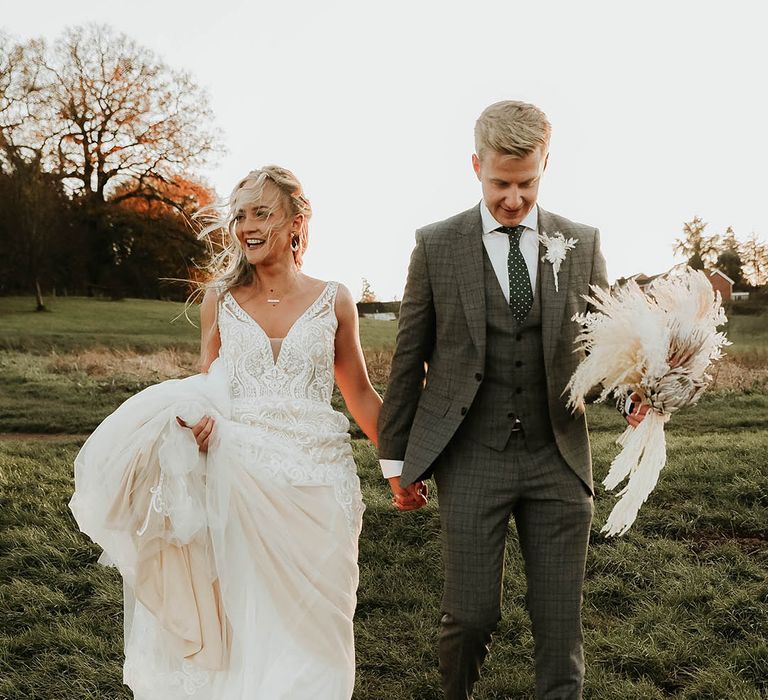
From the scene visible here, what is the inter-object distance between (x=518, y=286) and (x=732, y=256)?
8918 mm

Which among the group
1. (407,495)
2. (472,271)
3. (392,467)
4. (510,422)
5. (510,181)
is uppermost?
(510,181)

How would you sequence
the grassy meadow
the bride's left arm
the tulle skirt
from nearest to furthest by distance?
the tulle skirt, the bride's left arm, the grassy meadow

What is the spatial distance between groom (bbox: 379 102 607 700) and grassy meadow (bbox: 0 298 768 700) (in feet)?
4.30

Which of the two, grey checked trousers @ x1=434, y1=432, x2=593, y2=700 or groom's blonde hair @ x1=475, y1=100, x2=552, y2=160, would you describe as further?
grey checked trousers @ x1=434, y1=432, x2=593, y2=700

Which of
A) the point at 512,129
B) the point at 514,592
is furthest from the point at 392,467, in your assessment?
the point at 514,592

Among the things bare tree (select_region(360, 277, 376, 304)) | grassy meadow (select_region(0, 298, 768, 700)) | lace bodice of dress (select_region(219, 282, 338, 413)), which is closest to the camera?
lace bodice of dress (select_region(219, 282, 338, 413))

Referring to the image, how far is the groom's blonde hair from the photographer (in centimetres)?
270

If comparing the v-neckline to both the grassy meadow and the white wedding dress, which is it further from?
the grassy meadow

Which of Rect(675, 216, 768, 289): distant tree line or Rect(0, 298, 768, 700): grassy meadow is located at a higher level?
Rect(675, 216, 768, 289): distant tree line

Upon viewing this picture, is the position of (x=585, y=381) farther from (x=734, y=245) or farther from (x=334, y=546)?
(x=734, y=245)

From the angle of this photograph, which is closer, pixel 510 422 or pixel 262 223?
pixel 510 422

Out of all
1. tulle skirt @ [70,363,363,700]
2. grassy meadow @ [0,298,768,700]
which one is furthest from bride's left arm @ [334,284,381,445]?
grassy meadow @ [0,298,768,700]

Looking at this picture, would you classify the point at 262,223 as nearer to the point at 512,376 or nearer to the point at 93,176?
the point at 512,376

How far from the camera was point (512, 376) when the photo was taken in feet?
A: 9.43
